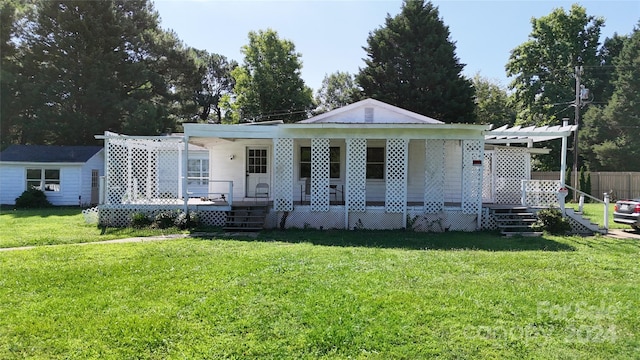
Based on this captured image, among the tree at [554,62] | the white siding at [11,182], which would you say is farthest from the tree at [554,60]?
the white siding at [11,182]

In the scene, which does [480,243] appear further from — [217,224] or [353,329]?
[217,224]

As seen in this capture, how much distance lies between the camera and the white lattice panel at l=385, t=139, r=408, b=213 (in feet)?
40.6

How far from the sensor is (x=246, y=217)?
12.3 m

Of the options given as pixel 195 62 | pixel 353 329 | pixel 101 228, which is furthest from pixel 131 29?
pixel 353 329

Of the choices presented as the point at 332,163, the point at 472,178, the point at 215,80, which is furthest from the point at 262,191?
the point at 215,80

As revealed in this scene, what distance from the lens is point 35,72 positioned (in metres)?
29.8

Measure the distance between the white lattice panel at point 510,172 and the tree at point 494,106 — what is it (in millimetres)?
28238

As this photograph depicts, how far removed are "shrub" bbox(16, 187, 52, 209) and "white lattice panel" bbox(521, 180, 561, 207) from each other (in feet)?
72.4

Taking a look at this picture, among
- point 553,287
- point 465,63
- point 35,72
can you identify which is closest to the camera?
point 553,287

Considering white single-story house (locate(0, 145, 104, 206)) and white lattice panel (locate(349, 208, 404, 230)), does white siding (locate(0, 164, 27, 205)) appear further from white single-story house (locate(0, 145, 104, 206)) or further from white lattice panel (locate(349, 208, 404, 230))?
white lattice panel (locate(349, 208, 404, 230))

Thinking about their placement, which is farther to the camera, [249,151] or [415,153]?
[249,151]

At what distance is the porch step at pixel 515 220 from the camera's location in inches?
455

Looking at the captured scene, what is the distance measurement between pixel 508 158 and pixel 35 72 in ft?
107

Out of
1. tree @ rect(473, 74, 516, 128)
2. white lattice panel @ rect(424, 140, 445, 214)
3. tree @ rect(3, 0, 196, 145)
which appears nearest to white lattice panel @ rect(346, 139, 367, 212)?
white lattice panel @ rect(424, 140, 445, 214)
